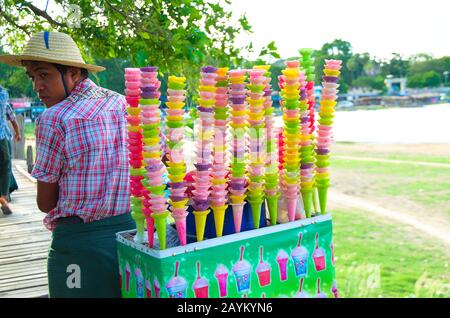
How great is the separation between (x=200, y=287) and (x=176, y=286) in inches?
4.3

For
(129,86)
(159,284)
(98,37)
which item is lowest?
(159,284)

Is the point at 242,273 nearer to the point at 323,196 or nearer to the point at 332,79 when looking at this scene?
the point at 323,196

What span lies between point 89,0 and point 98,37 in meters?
0.40

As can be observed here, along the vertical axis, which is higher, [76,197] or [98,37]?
[98,37]

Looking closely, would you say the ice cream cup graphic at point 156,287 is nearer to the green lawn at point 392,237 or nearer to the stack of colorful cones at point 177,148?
the stack of colorful cones at point 177,148

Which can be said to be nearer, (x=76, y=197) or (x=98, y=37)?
(x=76, y=197)

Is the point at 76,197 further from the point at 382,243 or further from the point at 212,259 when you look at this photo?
the point at 382,243

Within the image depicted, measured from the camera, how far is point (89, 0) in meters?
5.15

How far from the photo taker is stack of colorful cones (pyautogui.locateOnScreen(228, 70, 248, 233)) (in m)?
2.10

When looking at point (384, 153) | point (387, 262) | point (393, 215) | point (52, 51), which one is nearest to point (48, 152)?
point (52, 51)

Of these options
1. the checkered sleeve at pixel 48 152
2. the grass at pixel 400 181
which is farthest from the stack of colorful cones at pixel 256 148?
the grass at pixel 400 181
